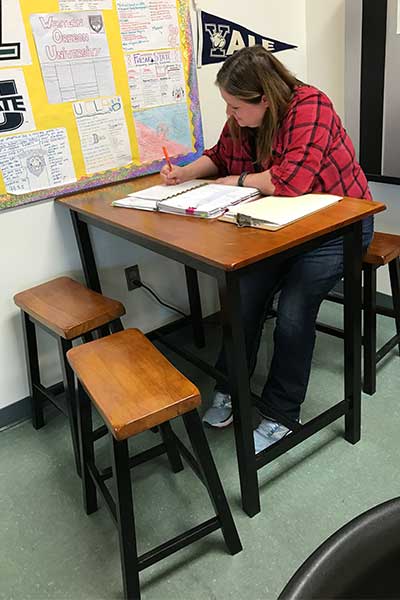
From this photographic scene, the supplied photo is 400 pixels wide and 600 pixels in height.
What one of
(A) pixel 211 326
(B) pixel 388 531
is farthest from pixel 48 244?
(B) pixel 388 531

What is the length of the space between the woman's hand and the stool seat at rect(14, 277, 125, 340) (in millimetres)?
524

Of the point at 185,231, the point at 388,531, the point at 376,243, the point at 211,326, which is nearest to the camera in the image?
the point at 388,531

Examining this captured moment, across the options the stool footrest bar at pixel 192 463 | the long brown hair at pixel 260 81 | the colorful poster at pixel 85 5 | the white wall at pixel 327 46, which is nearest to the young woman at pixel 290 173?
the long brown hair at pixel 260 81

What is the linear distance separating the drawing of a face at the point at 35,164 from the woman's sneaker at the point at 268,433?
1.25 metres

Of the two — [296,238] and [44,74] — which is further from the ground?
[44,74]

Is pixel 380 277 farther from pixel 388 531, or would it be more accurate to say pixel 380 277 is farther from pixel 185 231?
pixel 388 531

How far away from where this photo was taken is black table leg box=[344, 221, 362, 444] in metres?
1.59

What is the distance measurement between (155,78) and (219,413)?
1379 millimetres

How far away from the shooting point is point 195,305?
2518mm

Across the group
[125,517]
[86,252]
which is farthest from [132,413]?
[86,252]

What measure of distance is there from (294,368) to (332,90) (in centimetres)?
147

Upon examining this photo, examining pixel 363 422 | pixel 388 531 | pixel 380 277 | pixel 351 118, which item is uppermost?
pixel 351 118

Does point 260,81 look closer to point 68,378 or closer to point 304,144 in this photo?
point 304,144

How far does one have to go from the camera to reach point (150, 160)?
2.26 metres
